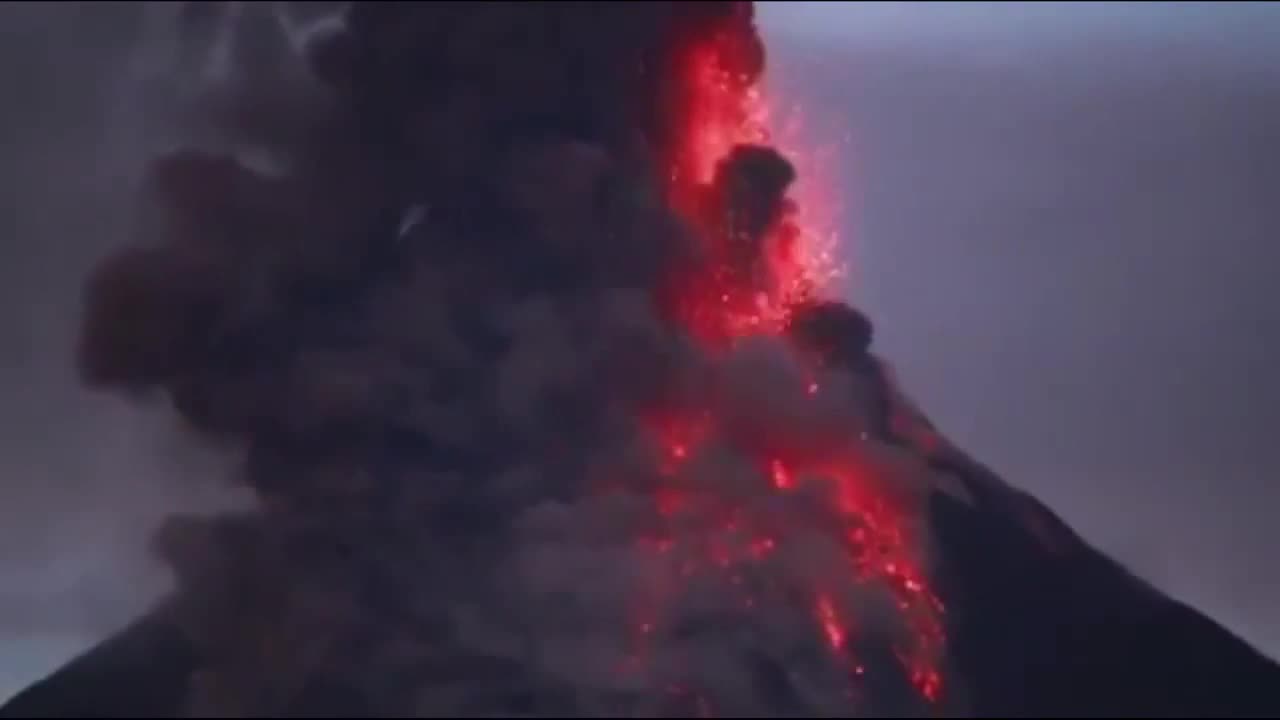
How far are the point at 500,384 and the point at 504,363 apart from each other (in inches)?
11.4

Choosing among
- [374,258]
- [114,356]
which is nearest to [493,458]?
[374,258]

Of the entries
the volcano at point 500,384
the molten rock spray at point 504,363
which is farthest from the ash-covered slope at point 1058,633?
the molten rock spray at point 504,363

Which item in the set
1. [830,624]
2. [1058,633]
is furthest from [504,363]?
[1058,633]

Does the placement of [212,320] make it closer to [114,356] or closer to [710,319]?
[114,356]

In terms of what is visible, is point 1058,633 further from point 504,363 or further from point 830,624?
point 504,363

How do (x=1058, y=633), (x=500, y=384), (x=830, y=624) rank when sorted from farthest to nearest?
(x=1058, y=633) → (x=830, y=624) → (x=500, y=384)

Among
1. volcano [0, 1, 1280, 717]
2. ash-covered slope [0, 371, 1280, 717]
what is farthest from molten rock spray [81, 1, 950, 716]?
ash-covered slope [0, 371, 1280, 717]

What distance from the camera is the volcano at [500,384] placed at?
24.4 m

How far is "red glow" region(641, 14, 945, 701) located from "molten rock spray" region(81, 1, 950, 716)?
0.05m

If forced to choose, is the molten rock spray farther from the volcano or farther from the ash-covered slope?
the ash-covered slope

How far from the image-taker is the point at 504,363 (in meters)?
26.1

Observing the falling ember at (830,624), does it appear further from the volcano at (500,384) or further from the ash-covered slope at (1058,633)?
the ash-covered slope at (1058,633)

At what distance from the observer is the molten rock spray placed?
80.7 ft

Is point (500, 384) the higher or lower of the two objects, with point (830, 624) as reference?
higher
